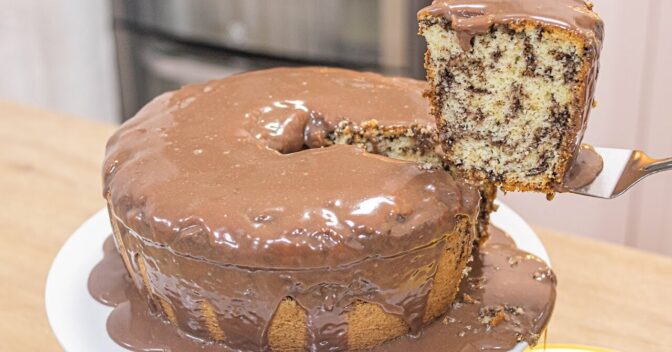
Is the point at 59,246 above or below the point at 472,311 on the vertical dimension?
below

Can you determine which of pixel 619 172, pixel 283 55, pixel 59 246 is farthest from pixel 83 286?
pixel 283 55


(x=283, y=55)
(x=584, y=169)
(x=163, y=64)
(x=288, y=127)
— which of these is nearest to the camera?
(x=584, y=169)

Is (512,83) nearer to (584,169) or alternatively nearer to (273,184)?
(584,169)

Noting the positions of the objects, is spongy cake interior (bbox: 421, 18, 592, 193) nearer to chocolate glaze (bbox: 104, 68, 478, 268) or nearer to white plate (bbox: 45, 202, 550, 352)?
chocolate glaze (bbox: 104, 68, 478, 268)

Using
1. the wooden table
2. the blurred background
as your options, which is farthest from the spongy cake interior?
the blurred background

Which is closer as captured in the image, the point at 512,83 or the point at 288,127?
the point at 512,83

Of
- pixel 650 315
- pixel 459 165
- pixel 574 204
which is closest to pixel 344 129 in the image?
pixel 459 165
